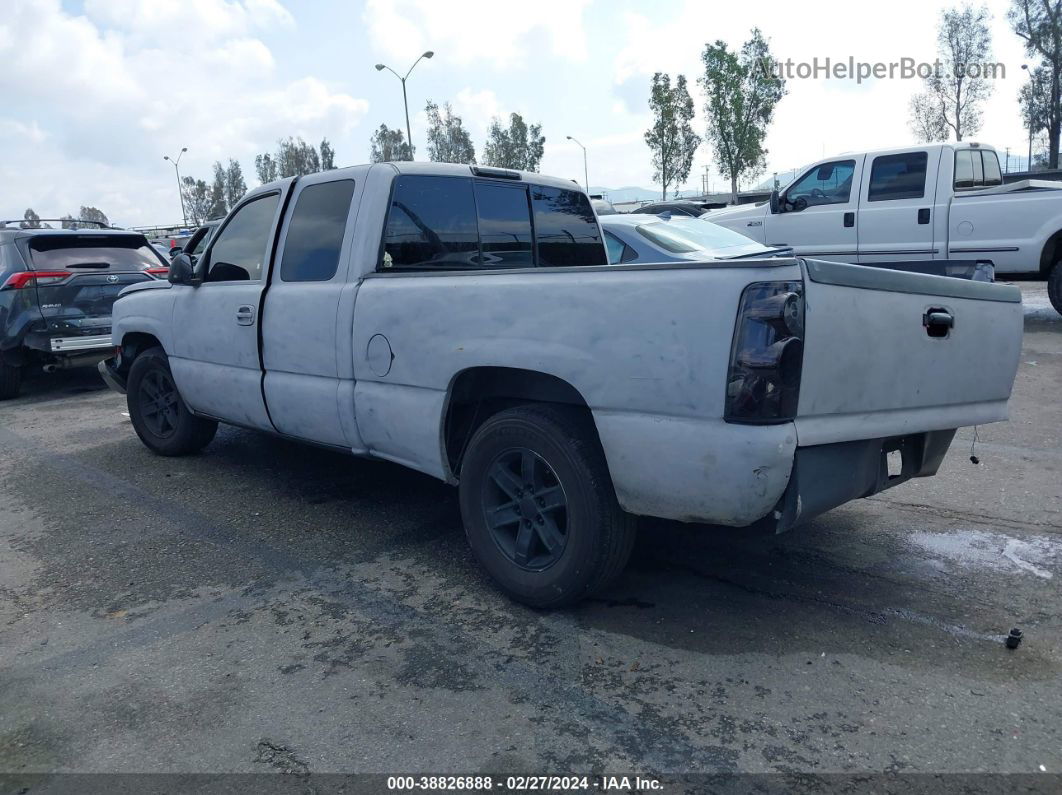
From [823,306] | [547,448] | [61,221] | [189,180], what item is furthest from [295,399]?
[189,180]

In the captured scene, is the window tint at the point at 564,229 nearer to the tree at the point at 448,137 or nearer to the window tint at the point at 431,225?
the window tint at the point at 431,225

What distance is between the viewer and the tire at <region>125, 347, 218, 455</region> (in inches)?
251

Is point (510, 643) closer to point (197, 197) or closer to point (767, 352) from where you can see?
point (767, 352)

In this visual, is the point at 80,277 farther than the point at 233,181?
No

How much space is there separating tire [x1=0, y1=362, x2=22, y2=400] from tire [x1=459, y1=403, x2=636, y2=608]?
309 inches

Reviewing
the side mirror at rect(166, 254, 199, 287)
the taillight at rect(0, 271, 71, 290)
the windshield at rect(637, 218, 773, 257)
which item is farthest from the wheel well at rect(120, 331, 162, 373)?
the windshield at rect(637, 218, 773, 257)

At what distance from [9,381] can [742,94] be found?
1411 inches

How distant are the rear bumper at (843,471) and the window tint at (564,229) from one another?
2.39m

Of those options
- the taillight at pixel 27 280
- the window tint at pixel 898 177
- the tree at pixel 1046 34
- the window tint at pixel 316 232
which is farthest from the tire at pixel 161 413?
the tree at pixel 1046 34

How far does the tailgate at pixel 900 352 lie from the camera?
3.02 meters

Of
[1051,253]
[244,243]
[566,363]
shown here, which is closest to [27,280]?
[244,243]

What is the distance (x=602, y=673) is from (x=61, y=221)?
409 inches

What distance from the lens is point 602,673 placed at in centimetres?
320

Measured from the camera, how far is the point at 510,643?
3.46 meters
